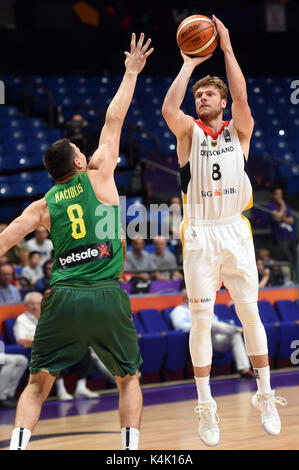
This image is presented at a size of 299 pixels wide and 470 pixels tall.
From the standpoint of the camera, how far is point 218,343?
10422 mm

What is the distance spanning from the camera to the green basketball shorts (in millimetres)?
4527

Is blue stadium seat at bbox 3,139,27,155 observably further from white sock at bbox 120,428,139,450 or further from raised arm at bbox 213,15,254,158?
white sock at bbox 120,428,139,450

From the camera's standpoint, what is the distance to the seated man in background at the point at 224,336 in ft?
34.2

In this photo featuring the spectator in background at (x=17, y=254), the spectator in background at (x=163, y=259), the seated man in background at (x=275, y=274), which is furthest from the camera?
the seated man in background at (x=275, y=274)

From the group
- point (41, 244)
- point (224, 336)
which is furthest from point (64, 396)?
point (41, 244)

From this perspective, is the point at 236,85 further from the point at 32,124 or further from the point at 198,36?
the point at 32,124

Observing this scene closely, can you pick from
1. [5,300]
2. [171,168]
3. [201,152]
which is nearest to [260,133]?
[171,168]

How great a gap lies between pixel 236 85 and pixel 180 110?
423 mm

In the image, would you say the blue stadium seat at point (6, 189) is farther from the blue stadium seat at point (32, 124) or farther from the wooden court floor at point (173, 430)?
the wooden court floor at point (173, 430)

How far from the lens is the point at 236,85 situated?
17.8ft

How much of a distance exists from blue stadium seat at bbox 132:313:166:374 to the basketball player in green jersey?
17.3ft

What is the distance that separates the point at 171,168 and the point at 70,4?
609 centimetres

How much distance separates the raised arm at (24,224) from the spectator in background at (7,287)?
16.7 feet

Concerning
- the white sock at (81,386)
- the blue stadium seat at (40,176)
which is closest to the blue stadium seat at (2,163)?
the blue stadium seat at (40,176)
